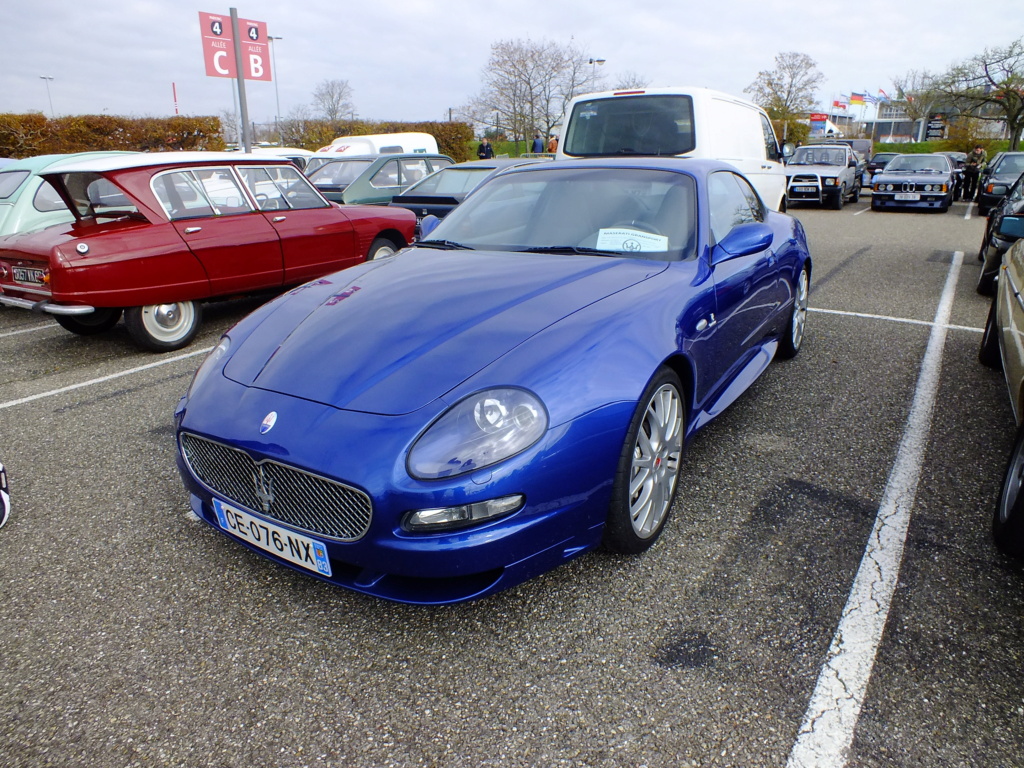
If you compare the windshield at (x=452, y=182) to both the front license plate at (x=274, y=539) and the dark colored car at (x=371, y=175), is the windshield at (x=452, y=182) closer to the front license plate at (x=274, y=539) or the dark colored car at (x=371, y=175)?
the dark colored car at (x=371, y=175)

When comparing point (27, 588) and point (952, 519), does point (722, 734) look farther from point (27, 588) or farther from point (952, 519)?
point (27, 588)

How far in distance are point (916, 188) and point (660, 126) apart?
12469 mm

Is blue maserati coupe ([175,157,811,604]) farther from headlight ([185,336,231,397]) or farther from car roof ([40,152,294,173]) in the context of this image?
car roof ([40,152,294,173])

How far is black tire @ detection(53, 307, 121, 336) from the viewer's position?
19.4ft

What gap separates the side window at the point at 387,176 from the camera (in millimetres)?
11047

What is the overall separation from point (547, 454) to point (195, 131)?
76.8 ft

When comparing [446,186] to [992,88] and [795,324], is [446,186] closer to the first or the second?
[795,324]

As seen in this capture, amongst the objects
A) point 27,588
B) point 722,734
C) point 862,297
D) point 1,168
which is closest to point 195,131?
point 1,168

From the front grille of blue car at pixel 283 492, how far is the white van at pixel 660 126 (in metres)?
6.16

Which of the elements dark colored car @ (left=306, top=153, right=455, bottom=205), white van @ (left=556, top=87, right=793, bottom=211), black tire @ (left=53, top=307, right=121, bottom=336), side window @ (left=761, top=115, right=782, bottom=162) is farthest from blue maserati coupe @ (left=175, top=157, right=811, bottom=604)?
dark colored car @ (left=306, top=153, right=455, bottom=205)

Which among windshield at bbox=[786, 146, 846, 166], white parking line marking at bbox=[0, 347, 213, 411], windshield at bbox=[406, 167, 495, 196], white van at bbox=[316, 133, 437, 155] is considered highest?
white van at bbox=[316, 133, 437, 155]

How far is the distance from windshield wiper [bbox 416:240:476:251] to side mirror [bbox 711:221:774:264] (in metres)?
1.17

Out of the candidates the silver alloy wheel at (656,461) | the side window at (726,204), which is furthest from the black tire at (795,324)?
the silver alloy wheel at (656,461)

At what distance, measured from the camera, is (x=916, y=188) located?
1666cm
